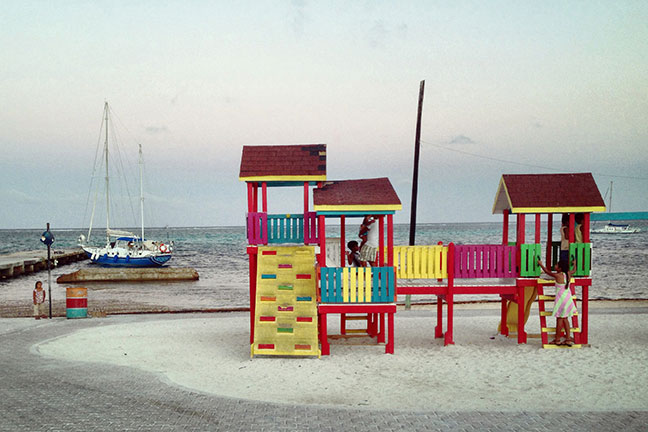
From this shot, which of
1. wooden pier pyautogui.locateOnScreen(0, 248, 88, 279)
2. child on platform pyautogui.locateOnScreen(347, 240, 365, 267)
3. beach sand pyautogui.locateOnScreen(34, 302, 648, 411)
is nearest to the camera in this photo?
beach sand pyautogui.locateOnScreen(34, 302, 648, 411)

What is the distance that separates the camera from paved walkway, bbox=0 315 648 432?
841 cm

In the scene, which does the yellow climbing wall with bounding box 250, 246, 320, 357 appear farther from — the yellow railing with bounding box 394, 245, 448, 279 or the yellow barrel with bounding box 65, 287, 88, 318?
the yellow barrel with bounding box 65, 287, 88, 318

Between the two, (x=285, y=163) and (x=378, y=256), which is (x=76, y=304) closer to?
(x=285, y=163)

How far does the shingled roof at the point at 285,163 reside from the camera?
48.8 feet

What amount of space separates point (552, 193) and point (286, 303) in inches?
306

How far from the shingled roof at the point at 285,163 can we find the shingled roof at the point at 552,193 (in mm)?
5264

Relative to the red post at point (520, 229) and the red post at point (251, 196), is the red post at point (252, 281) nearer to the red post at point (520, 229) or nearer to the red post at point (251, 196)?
the red post at point (251, 196)

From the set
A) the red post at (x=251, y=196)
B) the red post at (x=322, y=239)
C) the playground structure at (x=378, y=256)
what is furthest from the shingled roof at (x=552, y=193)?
the red post at (x=251, y=196)

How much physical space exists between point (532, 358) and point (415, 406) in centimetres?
508

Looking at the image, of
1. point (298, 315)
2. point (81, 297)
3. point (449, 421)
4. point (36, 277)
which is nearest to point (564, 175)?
point (298, 315)

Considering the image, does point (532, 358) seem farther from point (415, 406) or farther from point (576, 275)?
point (415, 406)

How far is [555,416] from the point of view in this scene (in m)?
8.94

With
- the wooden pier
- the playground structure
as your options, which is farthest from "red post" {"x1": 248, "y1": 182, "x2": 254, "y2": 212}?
the wooden pier

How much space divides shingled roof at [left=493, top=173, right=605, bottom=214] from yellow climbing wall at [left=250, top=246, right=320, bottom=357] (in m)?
5.81
